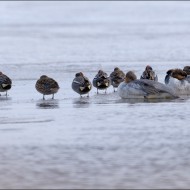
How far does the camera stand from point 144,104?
48.5 ft

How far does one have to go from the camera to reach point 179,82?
17047 millimetres

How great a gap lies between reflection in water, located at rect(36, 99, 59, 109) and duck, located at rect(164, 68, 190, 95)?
2.72 metres

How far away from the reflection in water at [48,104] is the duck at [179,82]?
2721 millimetres

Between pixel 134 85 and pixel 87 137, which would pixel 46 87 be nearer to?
pixel 134 85

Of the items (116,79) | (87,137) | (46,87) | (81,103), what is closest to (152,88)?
(81,103)

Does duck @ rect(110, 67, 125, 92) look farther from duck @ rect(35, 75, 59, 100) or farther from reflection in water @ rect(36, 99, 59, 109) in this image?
reflection in water @ rect(36, 99, 59, 109)

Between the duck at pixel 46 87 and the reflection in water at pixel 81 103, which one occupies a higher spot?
the duck at pixel 46 87

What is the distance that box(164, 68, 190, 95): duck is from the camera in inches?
662

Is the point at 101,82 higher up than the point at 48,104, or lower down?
A: higher up

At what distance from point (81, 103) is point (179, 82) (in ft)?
9.38

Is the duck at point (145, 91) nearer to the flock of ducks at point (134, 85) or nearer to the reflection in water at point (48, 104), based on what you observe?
the flock of ducks at point (134, 85)

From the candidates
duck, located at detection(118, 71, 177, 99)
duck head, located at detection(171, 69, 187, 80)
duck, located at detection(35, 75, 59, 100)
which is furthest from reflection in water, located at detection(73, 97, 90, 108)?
duck head, located at detection(171, 69, 187, 80)

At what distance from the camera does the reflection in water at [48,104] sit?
14.6 m

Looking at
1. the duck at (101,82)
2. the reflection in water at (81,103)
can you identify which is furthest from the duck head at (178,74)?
the reflection in water at (81,103)
